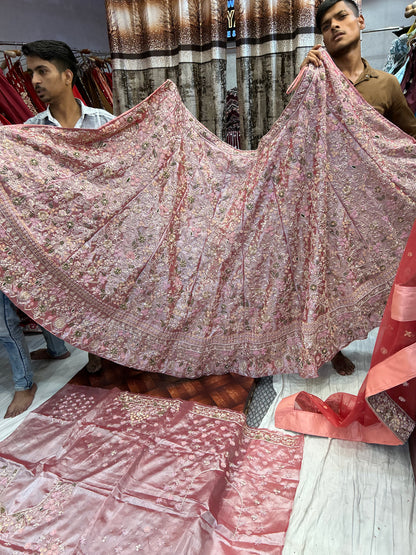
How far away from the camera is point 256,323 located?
5.32ft

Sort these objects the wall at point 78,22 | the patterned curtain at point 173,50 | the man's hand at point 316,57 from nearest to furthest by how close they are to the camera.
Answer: the man's hand at point 316,57 < the patterned curtain at point 173,50 < the wall at point 78,22

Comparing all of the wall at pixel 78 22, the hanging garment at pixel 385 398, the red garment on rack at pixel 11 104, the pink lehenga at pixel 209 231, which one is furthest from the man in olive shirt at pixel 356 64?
the red garment on rack at pixel 11 104

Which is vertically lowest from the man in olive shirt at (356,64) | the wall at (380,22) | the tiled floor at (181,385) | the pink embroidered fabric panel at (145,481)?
the tiled floor at (181,385)

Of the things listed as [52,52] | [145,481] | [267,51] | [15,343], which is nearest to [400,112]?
[267,51]

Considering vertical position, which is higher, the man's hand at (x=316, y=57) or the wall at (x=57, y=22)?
the wall at (x=57, y=22)

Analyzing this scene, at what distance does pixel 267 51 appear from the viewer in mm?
2152

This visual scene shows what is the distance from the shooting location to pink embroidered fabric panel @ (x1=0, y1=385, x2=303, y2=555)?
1.03 m

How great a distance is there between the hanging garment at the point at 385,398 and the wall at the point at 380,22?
6.58ft

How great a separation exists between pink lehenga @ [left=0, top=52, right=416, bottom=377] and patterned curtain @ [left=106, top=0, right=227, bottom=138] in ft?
2.29

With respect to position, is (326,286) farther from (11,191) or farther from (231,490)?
(11,191)

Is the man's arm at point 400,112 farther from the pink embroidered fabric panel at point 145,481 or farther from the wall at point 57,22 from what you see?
the wall at point 57,22

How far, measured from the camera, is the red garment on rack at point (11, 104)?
2217mm

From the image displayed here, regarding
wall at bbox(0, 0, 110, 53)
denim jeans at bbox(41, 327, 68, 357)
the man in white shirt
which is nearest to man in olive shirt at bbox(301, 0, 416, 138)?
the man in white shirt

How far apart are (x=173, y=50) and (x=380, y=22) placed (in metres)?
1.35
